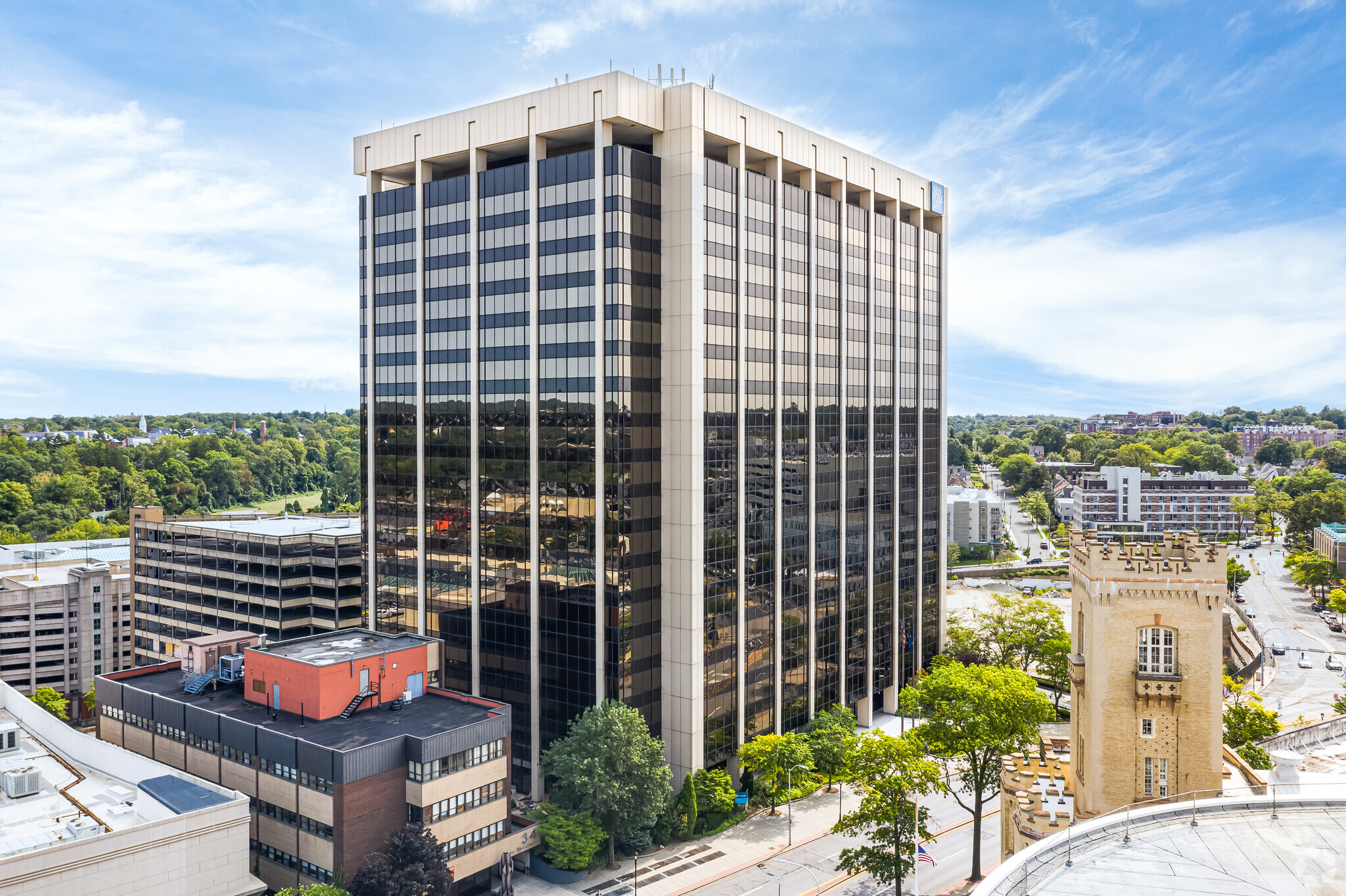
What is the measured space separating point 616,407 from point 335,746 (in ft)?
106

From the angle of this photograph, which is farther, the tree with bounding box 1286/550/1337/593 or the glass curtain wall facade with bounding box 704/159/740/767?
the tree with bounding box 1286/550/1337/593

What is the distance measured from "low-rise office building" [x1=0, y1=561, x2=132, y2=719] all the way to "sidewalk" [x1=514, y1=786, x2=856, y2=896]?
8291 centimetres

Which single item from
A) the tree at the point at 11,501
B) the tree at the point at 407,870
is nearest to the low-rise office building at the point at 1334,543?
the tree at the point at 407,870

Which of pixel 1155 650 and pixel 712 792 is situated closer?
pixel 1155 650

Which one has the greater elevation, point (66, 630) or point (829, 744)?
point (66, 630)

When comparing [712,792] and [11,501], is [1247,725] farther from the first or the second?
[11,501]

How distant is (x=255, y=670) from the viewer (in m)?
65.2

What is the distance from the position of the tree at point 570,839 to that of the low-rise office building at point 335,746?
1.82 metres

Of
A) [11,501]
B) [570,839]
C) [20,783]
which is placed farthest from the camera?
[11,501]

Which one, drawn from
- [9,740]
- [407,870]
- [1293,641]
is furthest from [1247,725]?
[9,740]

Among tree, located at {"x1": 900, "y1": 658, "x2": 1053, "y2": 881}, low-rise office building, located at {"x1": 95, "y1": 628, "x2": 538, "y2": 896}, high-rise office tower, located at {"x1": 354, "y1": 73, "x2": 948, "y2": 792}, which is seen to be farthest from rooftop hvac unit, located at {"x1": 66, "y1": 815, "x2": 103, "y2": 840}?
tree, located at {"x1": 900, "y1": 658, "x2": 1053, "y2": 881}

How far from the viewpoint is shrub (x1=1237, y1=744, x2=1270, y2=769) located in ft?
224

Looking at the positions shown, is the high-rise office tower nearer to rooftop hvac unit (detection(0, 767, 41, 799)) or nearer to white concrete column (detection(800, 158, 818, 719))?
white concrete column (detection(800, 158, 818, 719))

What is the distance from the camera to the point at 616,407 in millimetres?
71438
